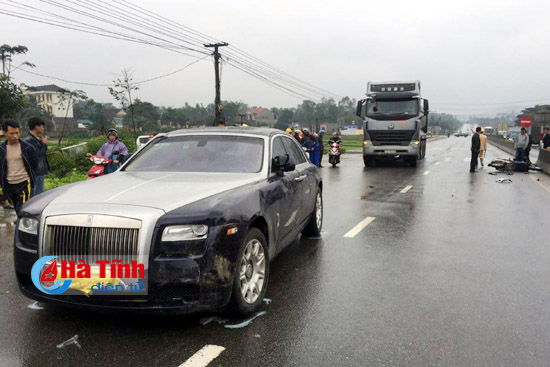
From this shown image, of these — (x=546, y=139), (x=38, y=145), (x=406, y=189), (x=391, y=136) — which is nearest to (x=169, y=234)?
(x=38, y=145)

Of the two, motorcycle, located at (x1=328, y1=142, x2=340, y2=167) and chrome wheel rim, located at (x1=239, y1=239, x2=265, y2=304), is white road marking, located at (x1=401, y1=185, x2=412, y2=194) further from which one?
chrome wheel rim, located at (x1=239, y1=239, x2=265, y2=304)

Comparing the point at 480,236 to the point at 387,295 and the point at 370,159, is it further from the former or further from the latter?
the point at 370,159

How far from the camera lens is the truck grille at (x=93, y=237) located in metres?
3.23

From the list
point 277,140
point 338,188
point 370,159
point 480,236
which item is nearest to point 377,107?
point 370,159

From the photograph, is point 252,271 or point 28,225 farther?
point 252,271

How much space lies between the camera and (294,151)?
20.4ft

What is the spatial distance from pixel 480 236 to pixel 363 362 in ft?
15.1

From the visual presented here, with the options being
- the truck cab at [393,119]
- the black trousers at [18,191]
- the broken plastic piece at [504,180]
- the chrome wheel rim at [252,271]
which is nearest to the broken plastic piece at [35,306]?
the chrome wheel rim at [252,271]

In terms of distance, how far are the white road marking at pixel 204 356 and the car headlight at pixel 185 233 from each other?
821mm

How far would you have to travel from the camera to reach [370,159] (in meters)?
20.8

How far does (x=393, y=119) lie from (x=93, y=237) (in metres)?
17.4

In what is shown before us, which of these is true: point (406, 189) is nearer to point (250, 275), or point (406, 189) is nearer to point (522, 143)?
point (522, 143)

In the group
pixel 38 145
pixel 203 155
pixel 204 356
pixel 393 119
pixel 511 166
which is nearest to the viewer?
pixel 204 356

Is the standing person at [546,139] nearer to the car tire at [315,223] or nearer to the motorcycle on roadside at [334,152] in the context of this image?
the motorcycle on roadside at [334,152]
